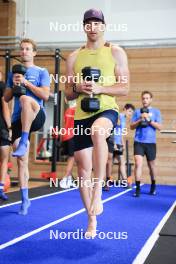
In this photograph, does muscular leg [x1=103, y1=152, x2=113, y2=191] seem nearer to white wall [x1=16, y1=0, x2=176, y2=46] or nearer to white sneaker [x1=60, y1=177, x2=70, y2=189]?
white sneaker [x1=60, y1=177, x2=70, y2=189]

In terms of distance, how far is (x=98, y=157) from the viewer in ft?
7.72

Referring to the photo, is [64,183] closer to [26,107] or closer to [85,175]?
[26,107]

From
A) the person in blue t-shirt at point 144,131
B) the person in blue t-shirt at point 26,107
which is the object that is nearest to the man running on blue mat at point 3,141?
the person in blue t-shirt at point 26,107

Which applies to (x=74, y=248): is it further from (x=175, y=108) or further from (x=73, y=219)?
(x=175, y=108)

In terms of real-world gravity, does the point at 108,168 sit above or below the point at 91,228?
above

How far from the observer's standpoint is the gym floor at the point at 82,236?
6.87 feet

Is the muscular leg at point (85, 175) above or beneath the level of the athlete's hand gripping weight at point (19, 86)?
beneath

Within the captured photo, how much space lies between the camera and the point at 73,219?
129 inches

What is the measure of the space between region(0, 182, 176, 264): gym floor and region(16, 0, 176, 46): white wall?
520cm

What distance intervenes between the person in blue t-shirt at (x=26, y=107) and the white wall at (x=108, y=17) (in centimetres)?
548

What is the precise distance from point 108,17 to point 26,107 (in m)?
5.96

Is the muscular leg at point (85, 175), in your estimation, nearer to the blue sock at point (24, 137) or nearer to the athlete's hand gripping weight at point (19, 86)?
the blue sock at point (24, 137)

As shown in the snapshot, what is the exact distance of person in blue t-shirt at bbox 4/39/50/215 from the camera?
3270 millimetres

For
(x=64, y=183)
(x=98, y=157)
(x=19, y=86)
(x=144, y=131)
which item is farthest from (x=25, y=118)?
(x=64, y=183)
